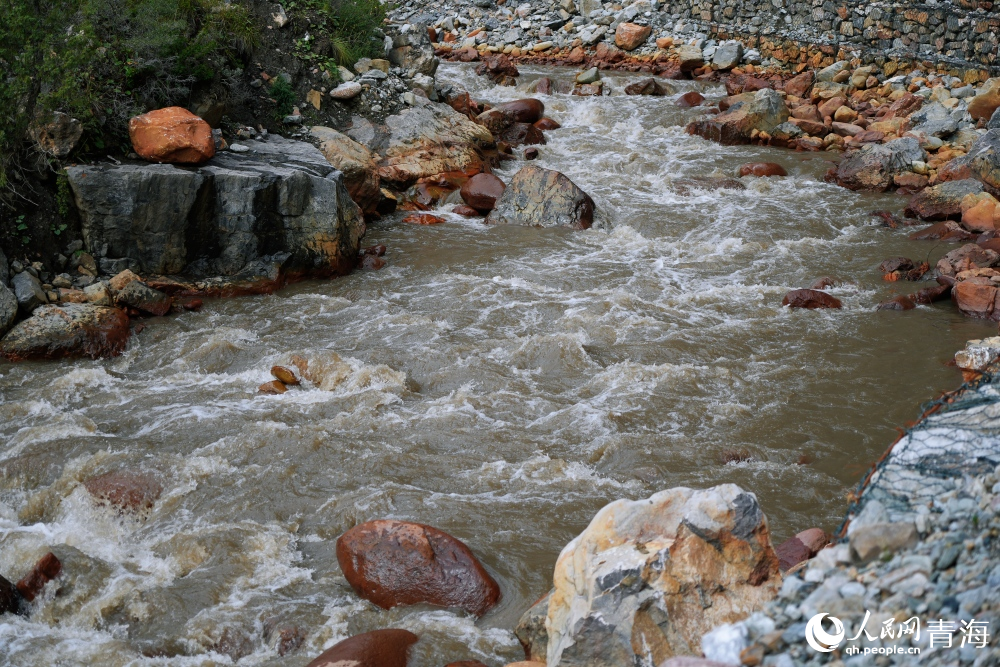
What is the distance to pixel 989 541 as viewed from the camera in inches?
107

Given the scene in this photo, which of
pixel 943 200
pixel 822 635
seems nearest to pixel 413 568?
pixel 822 635

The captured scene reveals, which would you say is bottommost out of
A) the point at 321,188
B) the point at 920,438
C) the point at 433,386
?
the point at 433,386

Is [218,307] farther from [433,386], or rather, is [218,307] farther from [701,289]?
[701,289]

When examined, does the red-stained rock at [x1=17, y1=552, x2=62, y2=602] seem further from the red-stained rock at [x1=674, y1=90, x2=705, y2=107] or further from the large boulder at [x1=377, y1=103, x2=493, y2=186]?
the red-stained rock at [x1=674, y1=90, x2=705, y2=107]

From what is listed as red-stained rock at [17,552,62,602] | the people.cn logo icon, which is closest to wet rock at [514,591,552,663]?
the people.cn logo icon

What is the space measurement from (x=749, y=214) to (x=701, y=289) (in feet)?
8.34

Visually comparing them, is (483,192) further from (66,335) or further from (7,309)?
(7,309)

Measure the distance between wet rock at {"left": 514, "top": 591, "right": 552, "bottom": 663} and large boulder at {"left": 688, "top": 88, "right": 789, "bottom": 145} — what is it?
1102 centimetres

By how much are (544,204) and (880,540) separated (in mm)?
7978

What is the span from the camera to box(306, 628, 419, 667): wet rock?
382cm

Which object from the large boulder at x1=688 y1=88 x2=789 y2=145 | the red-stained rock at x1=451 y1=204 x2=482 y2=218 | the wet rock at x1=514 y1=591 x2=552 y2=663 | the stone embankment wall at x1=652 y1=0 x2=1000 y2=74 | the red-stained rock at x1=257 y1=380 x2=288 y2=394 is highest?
the stone embankment wall at x1=652 y1=0 x2=1000 y2=74

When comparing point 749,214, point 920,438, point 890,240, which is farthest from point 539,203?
point 920,438

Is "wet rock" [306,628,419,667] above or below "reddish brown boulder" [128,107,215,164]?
below

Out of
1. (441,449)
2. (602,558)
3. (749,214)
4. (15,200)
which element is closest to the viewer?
(602,558)
